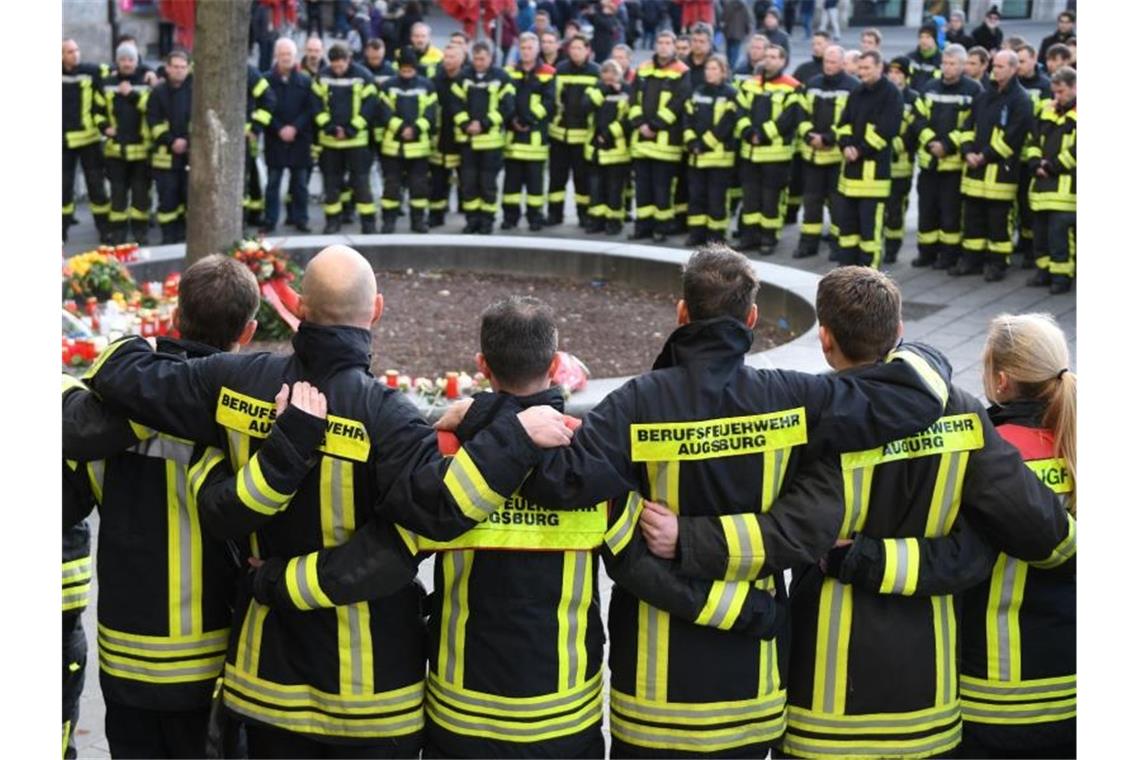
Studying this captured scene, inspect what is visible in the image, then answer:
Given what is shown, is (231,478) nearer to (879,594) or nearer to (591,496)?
(591,496)

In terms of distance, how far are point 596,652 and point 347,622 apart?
626 millimetres

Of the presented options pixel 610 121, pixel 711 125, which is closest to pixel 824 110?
pixel 711 125

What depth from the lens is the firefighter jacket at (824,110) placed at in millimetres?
13719

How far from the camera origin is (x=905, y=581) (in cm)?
381

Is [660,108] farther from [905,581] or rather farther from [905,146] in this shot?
[905,581]

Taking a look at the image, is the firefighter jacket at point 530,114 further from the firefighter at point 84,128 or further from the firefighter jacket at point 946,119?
the firefighter at point 84,128

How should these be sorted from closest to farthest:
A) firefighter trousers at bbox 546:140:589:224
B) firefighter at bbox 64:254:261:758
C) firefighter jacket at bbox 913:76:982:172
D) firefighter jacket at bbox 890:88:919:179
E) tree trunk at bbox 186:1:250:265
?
firefighter at bbox 64:254:261:758 → tree trunk at bbox 186:1:250:265 → firefighter jacket at bbox 913:76:982:172 → firefighter jacket at bbox 890:88:919:179 → firefighter trousers at bbox 546:140:589:224

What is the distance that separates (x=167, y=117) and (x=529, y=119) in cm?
337

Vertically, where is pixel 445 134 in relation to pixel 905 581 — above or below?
above

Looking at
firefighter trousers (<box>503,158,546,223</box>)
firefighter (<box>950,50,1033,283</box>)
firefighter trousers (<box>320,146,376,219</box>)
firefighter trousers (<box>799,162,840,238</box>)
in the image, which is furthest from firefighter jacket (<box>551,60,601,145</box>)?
firefighter (<box>950,50,1033,283</box>)

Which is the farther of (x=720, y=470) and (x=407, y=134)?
(x=407, y=134)

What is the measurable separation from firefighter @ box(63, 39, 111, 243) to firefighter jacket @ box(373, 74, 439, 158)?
269 cm

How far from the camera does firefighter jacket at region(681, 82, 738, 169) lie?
14.1 m

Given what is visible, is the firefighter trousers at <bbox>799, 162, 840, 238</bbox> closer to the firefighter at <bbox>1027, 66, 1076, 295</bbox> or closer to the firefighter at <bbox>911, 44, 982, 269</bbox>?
the firefighter at <bbox>911, 44, 982, 269</bbox>
